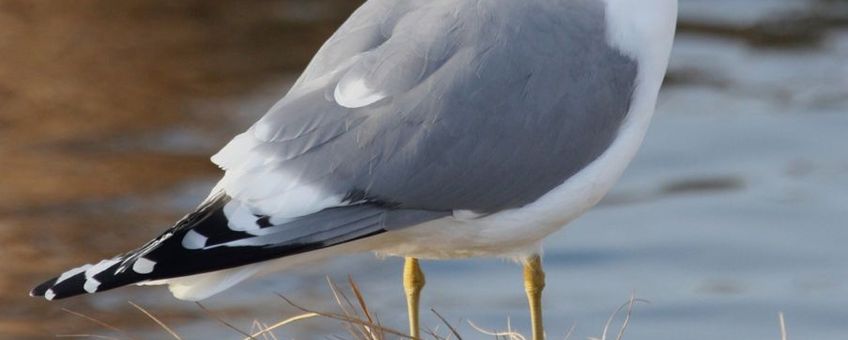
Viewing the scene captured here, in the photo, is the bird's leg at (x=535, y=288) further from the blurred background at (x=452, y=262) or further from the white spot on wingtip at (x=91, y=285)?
the blurred background at (x=452, y=262)

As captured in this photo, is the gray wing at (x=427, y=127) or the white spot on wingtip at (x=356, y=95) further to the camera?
the white spot on wingtip at (x=356, y=95)

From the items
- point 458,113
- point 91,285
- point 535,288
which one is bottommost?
point 91,285

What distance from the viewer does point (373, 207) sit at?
335 cm

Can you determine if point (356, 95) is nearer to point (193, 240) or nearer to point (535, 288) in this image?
point (193, 240)

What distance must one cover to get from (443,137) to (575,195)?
0.28m

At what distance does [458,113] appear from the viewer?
11.3ft

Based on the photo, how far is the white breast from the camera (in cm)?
347

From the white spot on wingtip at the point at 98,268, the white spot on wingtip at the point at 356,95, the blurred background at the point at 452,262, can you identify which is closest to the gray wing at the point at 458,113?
the white spot on wingtip at the point at 356,95

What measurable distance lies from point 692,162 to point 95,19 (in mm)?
2909

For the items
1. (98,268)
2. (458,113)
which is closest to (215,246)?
(98,268)

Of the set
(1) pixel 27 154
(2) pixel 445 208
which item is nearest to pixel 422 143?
(2) pixel 445 208

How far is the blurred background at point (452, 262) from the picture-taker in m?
6.82

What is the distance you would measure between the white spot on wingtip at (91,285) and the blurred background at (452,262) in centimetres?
263

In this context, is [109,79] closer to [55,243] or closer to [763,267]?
[55,243]
